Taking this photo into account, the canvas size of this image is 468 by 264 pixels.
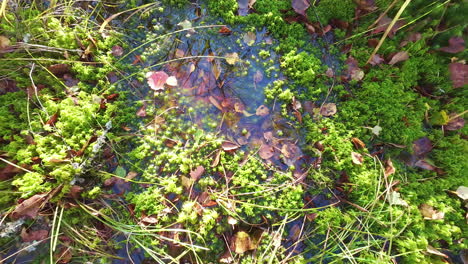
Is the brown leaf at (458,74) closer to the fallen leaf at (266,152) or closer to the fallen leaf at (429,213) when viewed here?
the fallen leaf at (429,213)

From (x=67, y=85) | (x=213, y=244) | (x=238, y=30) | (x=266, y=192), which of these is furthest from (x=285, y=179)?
(x=67, y=85)

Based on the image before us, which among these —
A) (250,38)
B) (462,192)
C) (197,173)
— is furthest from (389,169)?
(250,38)

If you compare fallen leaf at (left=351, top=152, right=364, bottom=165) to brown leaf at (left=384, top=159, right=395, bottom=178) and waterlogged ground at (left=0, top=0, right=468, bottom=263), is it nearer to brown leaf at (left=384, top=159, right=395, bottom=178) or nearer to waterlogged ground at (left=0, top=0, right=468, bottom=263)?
waterlogged ground at (left=0, top=0, right=468, bottom=263)

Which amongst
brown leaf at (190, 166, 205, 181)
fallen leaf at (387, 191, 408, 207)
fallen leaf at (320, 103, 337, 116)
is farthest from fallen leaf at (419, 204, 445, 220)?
brown leaf at (190, 166, 205, 181)

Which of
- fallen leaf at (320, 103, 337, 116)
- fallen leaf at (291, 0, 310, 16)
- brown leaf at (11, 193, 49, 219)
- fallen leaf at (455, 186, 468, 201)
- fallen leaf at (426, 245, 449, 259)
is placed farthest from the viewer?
fallen leaf at (291, 0, 310, 16)

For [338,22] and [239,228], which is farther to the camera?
[338,22]

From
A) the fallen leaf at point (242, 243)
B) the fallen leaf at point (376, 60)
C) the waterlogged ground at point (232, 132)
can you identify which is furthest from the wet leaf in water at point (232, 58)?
the fallen leaf at point (242, 243)

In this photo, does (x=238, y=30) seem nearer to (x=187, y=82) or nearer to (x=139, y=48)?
(x=187, y=82)
